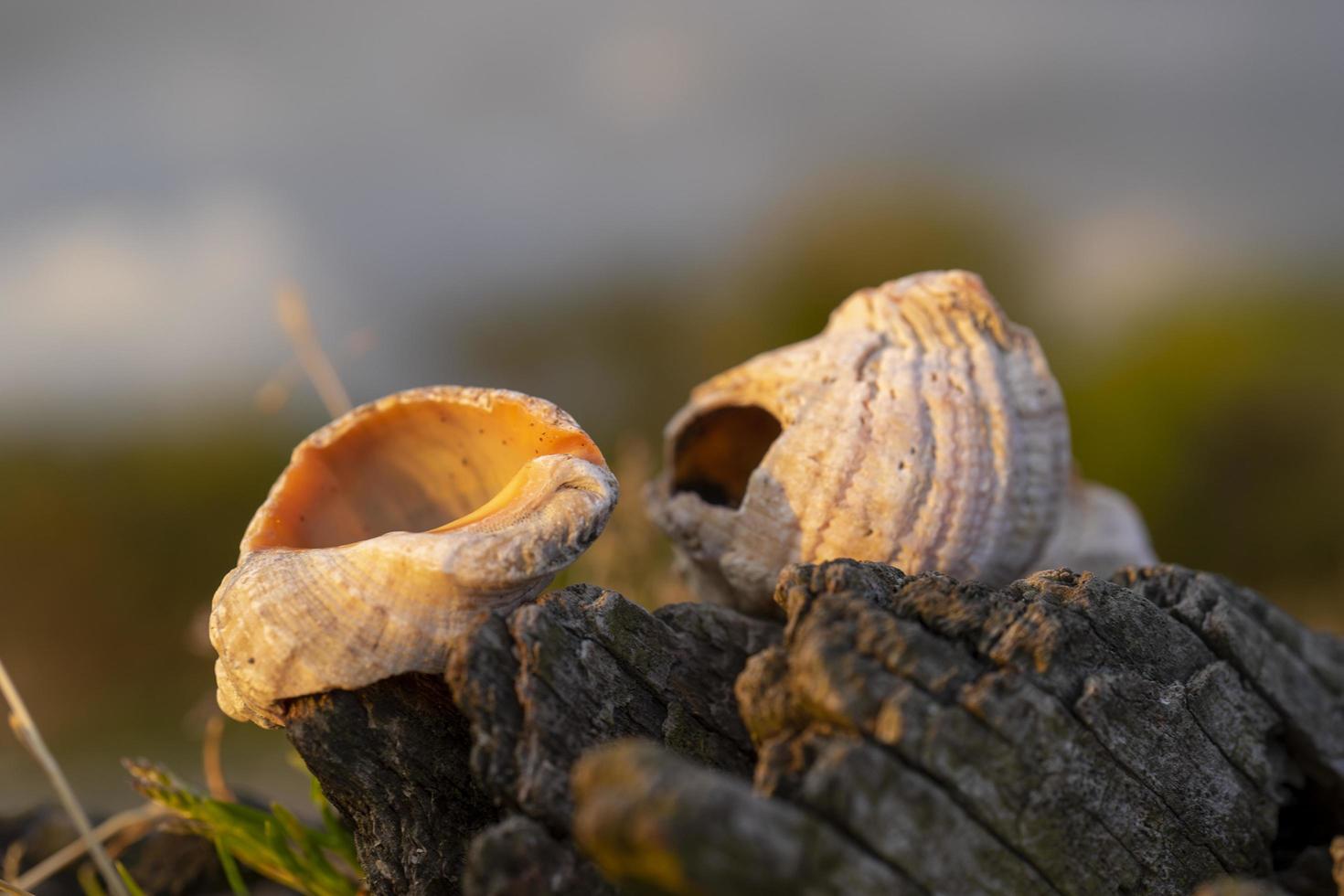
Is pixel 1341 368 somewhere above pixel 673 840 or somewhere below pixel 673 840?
below

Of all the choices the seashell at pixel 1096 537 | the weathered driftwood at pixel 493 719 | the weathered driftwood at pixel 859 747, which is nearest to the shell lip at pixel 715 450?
the weathered driftwood at pixel 859 747

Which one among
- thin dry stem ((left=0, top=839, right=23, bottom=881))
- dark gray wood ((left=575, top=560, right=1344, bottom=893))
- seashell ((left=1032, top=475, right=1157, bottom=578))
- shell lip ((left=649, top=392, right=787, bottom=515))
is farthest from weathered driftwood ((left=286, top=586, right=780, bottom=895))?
seashell ((left=1032, top=475, right=1157, bottom=578))

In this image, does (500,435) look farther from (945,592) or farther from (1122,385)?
(1122,385)

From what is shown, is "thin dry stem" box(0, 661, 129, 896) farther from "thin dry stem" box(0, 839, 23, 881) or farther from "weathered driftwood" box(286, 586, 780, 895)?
"thin dry stem" box(0, 839, 23, 881)

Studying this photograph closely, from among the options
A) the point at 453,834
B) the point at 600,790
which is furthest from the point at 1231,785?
the point at 453,834

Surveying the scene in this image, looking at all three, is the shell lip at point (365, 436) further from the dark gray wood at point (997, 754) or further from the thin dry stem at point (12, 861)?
the thin dry stem at point (12, 861)

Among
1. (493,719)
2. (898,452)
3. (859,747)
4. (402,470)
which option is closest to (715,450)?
(898,452)

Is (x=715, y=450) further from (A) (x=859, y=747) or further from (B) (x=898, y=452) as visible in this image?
(A) (x=859, y=747)
